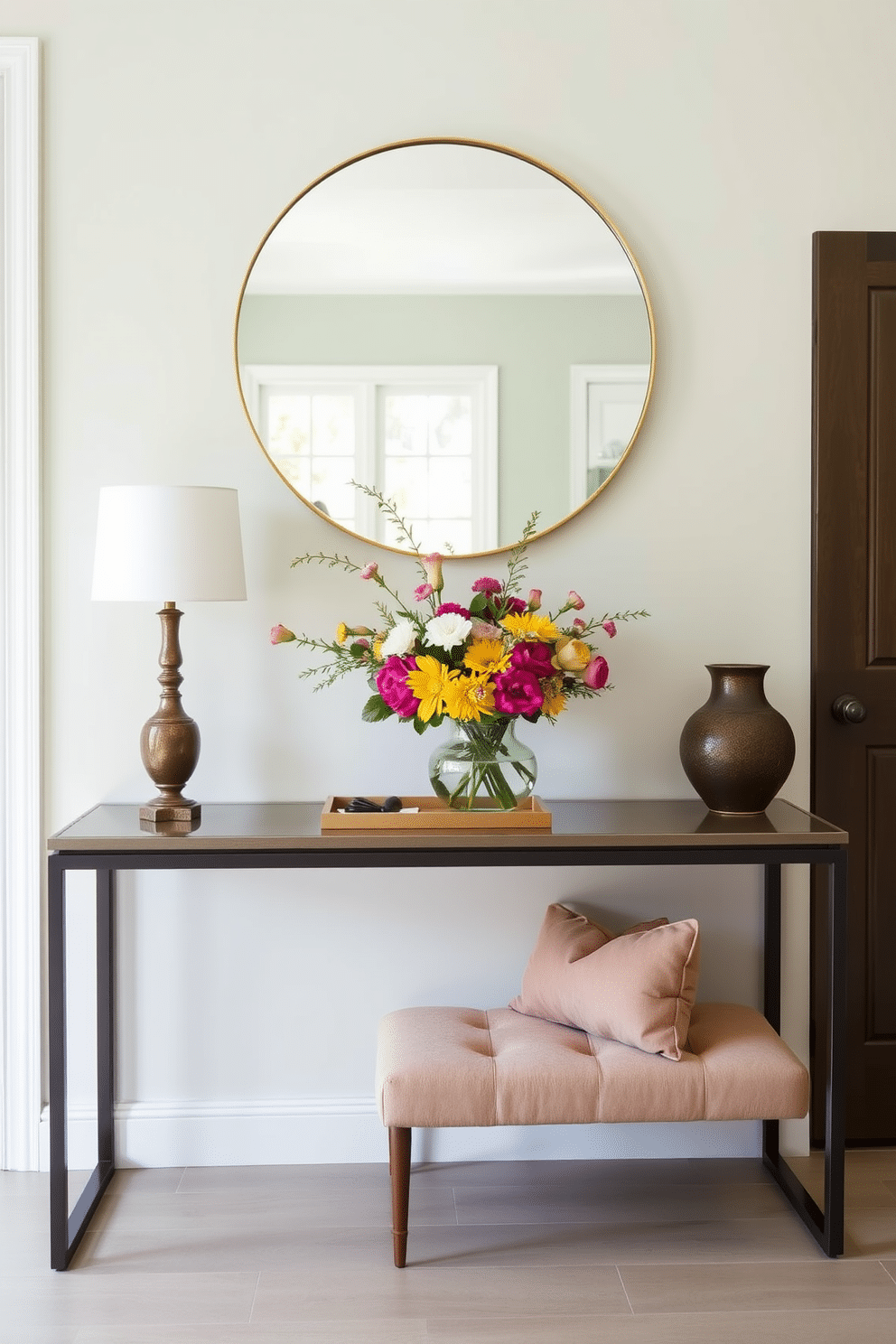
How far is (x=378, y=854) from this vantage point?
2.05 meters

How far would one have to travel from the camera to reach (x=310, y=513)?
2.48 m

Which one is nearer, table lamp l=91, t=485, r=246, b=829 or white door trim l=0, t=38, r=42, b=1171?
table lamp l=91, t=485, r=246, b=829

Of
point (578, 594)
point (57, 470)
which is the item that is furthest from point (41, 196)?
point (578, 594)

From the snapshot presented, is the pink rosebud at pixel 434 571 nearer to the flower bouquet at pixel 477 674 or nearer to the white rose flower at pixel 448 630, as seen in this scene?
the flower bouquet at pixel 477 674

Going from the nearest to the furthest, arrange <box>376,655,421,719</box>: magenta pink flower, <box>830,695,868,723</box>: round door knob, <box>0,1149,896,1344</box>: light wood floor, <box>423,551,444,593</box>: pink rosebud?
<box>0,1149,896,1344</box>: light wood floor → <box>376,655,421,719</box>: magenta pink flower → <box>423,551,444,593</box>: pink rosebud → <box>830,695,868,723</box>: round door knob

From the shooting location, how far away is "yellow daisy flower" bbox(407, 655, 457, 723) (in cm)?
211

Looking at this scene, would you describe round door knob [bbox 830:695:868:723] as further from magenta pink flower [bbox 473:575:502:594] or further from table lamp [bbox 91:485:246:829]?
table lamp [bbox 91:485:246:829]

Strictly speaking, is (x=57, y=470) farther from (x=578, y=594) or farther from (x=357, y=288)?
(x=578, y=594)

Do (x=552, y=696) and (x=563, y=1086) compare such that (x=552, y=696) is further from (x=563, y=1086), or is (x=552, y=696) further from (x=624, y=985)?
(x=563, y=1086)

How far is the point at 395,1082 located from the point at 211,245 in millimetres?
1736

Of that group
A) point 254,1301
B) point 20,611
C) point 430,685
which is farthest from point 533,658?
point 254,1301

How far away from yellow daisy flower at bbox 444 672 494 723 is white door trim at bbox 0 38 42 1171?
0.95 metres

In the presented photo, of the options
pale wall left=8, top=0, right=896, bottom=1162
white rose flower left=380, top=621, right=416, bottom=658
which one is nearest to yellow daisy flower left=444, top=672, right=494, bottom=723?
white rose flower left=380, top=621, right=416, bottom=658

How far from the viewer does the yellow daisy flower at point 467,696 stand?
6.90ft
